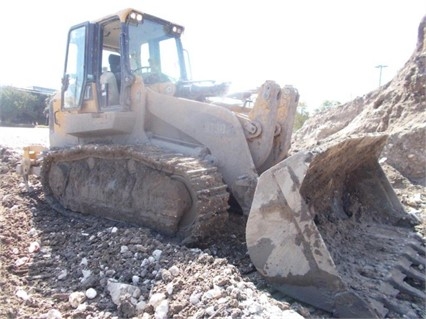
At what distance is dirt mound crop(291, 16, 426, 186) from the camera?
6.94 m

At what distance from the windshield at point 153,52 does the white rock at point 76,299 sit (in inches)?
110

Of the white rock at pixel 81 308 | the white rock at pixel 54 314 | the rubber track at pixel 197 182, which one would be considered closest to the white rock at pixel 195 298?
the white rock at pixel 81 308

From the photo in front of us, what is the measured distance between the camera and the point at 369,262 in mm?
3328

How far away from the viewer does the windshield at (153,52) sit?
Result: 510 centimetres

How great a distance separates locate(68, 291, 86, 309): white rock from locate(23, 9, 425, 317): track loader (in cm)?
106

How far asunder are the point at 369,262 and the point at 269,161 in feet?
4.65

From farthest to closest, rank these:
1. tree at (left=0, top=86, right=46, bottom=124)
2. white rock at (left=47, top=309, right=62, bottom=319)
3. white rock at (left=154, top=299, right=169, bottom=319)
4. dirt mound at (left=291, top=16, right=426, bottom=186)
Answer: tree at (left=0, top=86, right=46, bottom=124) → dirt mound at (left=291, top=16, right=426, bottom=186) → white rock at (left=47, top=309, right=62, bottom=319) → white rock at (left=154, top=299, right=169, bottom=319)

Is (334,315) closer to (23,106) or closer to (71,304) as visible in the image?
(71,304)

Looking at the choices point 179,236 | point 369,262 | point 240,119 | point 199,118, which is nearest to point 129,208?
point 179,236

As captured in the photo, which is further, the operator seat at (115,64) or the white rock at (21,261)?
the operator seat at (115,64)

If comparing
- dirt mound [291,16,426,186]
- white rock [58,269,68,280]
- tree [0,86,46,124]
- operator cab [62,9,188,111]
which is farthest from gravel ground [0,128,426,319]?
tree [0,86,46,124]

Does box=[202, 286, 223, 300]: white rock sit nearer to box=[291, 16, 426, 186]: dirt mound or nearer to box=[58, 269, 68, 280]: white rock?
box=[58, 269, 68, 280]: white rock

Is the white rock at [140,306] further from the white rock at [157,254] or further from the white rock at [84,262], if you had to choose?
the white rock at [84,262]

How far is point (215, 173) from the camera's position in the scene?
3943 millimetres
